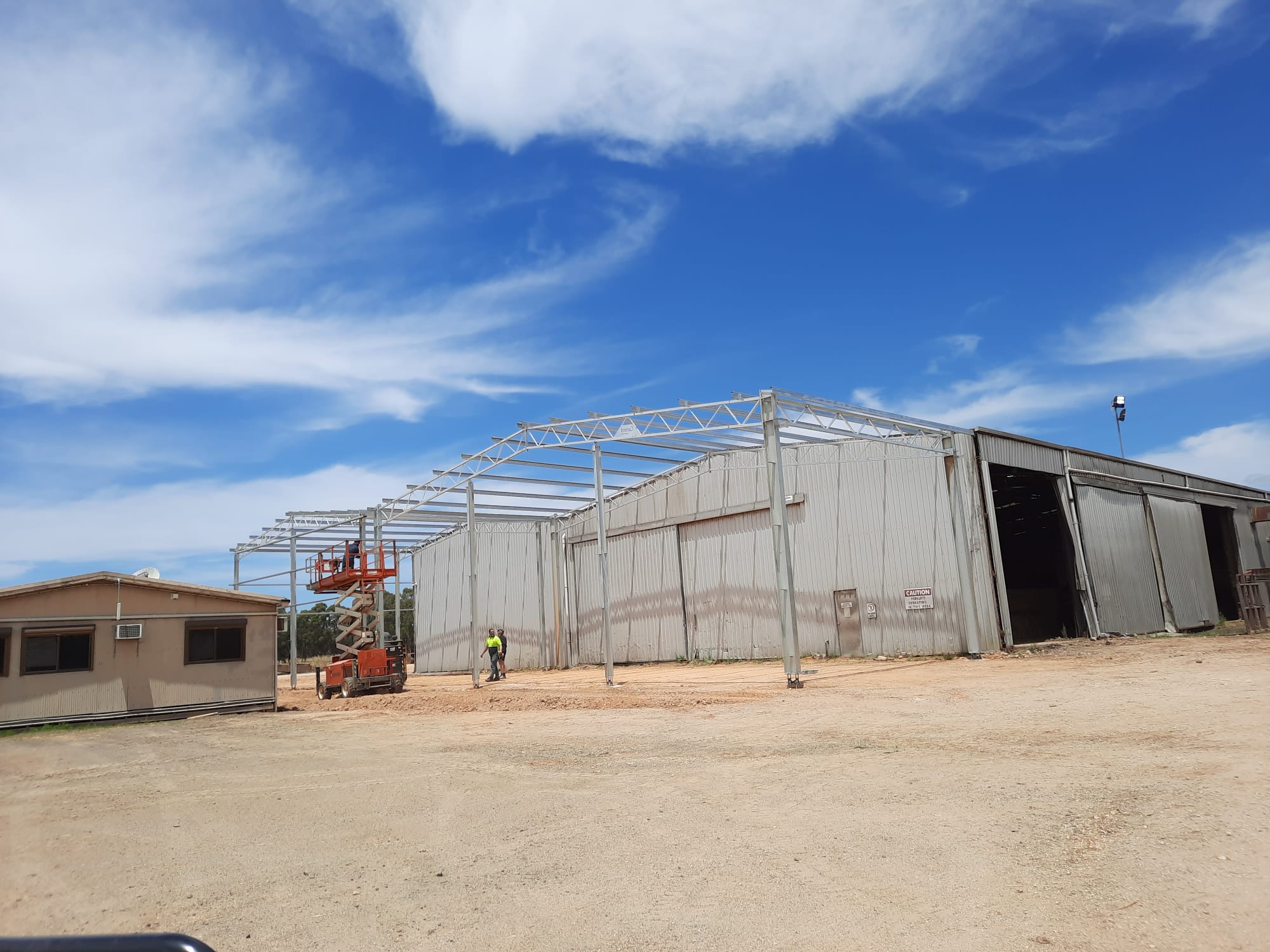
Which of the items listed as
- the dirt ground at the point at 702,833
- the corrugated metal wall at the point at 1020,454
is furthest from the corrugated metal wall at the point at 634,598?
the dirt ground at the point at 702,833

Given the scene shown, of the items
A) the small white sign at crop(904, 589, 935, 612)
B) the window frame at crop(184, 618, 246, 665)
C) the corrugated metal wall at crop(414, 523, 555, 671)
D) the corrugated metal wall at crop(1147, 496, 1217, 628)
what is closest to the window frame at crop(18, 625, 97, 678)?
the window frame at crop(184, 618, 246, 665)

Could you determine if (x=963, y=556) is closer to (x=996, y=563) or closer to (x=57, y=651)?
(x=996, y=563)

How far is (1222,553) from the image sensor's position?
41.5 metres

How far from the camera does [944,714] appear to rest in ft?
45.9

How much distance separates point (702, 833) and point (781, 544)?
43.2ft

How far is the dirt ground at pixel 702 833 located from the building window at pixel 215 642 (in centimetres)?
805

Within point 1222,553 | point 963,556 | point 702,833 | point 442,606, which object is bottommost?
point 702,833

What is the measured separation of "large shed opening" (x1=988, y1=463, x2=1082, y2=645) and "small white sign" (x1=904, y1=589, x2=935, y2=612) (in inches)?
505

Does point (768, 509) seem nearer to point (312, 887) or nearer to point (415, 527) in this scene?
point (415, 527)

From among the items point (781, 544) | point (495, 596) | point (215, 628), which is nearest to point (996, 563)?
point (781, 544)

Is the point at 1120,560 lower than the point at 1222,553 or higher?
lower

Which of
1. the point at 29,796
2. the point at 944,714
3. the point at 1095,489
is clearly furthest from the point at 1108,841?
the point at 1095,489

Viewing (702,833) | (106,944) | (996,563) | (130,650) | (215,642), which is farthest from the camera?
(996,563)

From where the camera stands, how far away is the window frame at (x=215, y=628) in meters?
22.8
